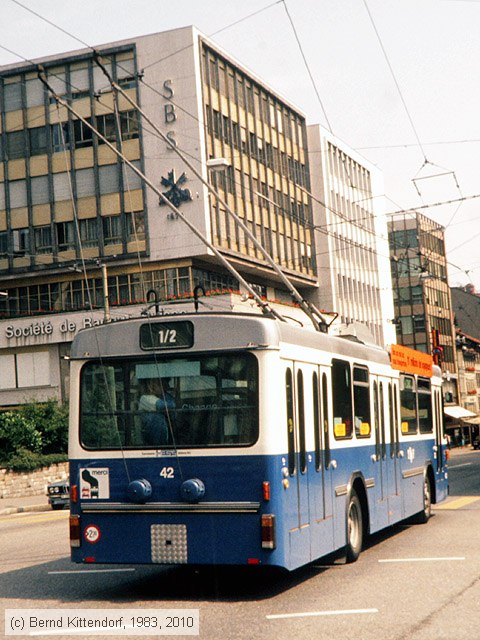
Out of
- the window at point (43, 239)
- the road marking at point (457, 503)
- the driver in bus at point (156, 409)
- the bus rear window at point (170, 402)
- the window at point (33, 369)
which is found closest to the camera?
the bus rear window at point (170, 402)

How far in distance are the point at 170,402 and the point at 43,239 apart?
49.1 metres

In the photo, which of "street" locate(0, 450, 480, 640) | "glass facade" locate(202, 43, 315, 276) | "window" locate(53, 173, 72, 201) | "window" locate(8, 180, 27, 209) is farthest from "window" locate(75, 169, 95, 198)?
"street" locate(0, 450, 480, 640)

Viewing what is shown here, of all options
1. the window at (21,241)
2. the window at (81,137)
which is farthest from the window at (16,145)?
the window at (21,241)

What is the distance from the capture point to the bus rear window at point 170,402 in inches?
419

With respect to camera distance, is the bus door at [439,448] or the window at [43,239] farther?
the window at [43,239]

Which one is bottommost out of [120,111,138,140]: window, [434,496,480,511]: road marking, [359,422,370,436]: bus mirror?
[434,496,480,511]: road marking

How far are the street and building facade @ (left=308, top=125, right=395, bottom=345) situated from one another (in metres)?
55.5

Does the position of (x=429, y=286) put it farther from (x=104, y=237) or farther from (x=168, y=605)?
(x=168, y=605)

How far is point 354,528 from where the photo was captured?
1340 cm

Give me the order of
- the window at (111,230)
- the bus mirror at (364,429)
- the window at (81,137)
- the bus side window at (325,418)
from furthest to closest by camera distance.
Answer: the window at (81,137)
the window at (111,230)
the bus mirror at (364,429)
the bus side window at (325,418)

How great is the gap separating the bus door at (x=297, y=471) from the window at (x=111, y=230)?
4625 cm

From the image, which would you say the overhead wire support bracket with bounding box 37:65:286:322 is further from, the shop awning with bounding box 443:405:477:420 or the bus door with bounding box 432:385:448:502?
the shop awning with bounding box 443:405:477:420

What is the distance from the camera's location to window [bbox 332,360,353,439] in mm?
12719

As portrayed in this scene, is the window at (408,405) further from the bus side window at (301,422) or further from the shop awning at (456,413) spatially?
the shop awning at (456,413)
